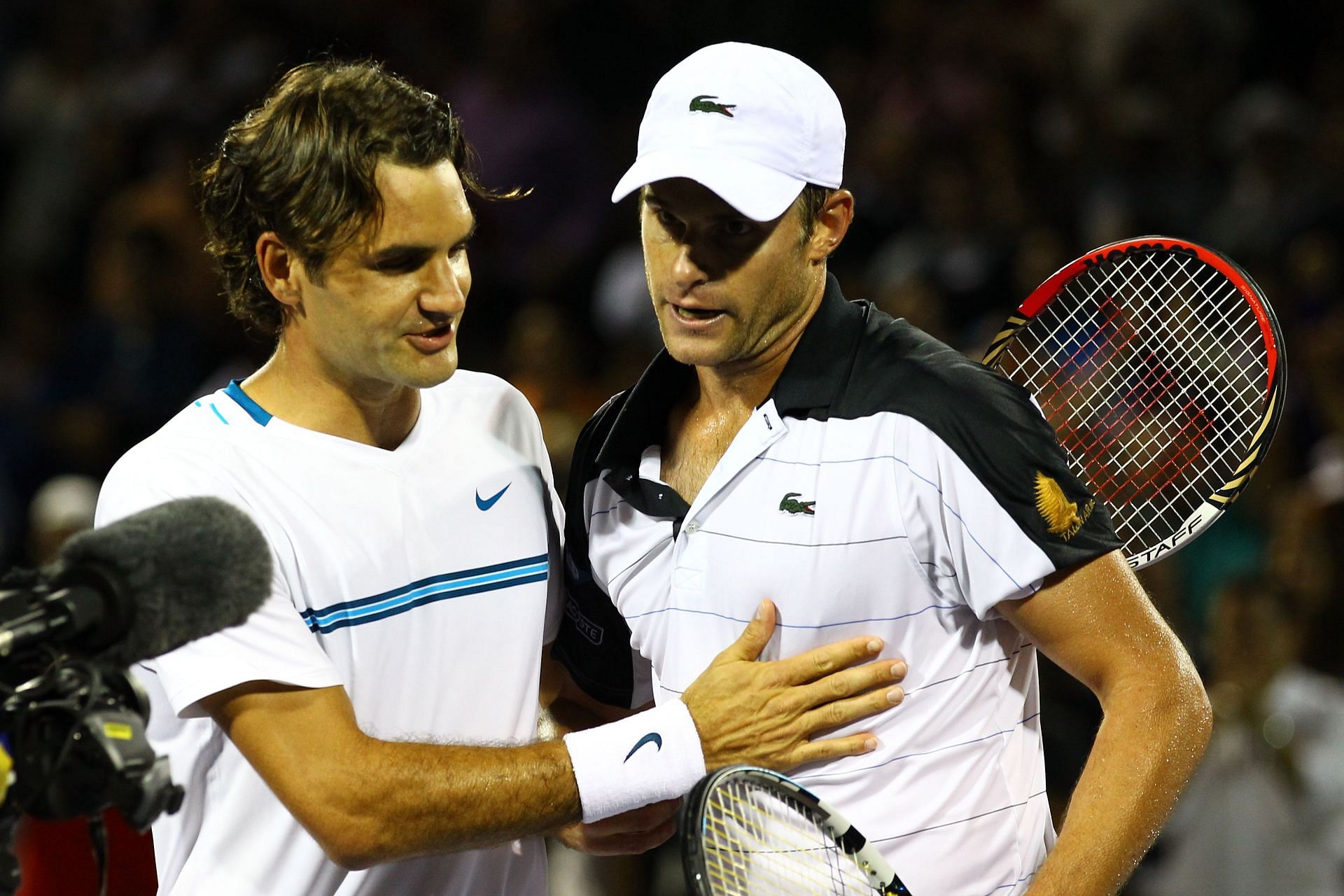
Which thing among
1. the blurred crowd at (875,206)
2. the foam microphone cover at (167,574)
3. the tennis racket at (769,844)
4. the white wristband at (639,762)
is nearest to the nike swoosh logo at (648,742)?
the white wristband at (639,762)

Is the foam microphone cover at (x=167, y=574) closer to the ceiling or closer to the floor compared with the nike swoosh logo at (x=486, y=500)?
closer to the ceiling

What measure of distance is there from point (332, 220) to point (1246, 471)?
162 cm

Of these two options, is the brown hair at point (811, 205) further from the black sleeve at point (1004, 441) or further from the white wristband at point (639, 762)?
the white wristband at point (639, 762)

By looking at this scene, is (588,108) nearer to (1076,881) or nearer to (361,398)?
(361,398)

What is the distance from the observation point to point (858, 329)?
2773 millimetres

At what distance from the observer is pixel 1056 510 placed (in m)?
2.46

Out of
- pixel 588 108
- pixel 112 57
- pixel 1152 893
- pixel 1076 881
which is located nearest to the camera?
pixel 1076 881

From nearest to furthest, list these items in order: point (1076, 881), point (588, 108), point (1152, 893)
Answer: point (1076, 881)
point (1152, 893)
point (588, 108)

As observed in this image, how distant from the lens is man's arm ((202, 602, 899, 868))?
253 cm

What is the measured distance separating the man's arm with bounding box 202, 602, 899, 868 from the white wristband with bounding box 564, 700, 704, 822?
0.02m

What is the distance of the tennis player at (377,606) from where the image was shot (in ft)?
8.39

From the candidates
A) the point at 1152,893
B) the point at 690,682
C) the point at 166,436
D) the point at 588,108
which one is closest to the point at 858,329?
the point at 690,682

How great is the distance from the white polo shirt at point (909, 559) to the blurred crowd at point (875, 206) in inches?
99.5

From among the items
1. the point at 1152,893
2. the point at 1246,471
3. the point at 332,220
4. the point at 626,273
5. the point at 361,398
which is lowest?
the point at 1152,893
